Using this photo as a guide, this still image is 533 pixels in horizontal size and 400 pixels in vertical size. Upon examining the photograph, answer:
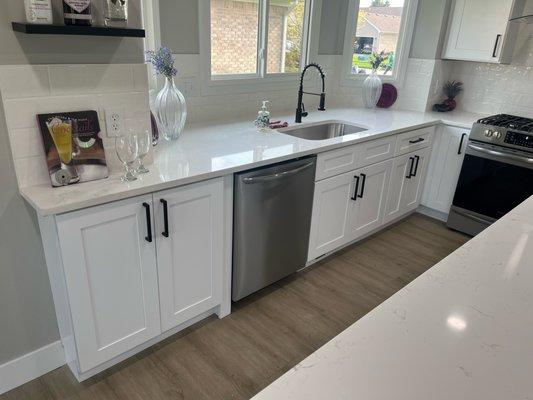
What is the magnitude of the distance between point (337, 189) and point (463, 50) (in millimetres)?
1835

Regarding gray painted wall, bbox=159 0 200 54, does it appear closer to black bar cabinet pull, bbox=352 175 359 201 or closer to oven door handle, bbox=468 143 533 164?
black bar cabinet pull, bbox=352 175 359 201

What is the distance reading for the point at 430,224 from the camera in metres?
3.58

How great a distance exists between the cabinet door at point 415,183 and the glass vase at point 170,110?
6.52 feet

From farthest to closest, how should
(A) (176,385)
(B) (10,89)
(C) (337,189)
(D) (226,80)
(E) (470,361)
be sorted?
1. (D) (226,80)
2. (C) (337,189)
3. (A) (176,385)
4. (B) (10,89)
5. (E) (470,361)

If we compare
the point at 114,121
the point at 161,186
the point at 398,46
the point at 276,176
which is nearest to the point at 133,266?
the point at 161,186

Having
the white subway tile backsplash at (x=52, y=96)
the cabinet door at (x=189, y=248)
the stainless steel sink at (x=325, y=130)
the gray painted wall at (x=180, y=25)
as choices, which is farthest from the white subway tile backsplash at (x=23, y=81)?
the stainless steel sink at (x=325, y=130)

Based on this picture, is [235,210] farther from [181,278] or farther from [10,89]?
[10,89]

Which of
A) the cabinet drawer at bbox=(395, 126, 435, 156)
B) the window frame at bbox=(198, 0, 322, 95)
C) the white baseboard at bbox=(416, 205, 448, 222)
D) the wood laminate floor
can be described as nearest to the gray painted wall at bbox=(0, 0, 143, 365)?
the wood laminate floor

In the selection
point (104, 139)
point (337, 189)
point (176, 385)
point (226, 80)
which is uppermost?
point (226, 80)

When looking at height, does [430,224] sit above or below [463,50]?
below

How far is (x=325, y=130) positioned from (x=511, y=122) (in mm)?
1440

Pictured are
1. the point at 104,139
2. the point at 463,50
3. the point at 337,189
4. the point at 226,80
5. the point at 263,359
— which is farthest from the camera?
the point at 463,50

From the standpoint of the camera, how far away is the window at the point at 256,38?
8.97ft

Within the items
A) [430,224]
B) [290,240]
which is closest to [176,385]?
[290,240]
